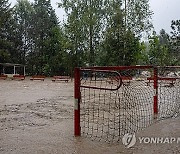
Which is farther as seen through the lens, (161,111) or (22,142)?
(161,111)

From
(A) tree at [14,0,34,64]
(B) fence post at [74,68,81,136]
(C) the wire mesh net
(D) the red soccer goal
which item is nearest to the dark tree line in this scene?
(A) tree at [14,0,34,64]

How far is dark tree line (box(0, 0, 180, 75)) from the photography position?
34.2m

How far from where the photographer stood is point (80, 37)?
35719 mm

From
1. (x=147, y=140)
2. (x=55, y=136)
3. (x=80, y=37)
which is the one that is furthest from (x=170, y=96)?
(x=80, y=37)

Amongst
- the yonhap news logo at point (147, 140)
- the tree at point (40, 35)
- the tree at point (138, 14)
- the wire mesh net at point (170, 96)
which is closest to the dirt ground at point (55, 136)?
the yonhap news logo at point (147, 140)

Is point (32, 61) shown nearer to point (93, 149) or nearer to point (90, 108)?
point (90, 108)

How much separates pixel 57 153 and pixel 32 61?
3562 cm

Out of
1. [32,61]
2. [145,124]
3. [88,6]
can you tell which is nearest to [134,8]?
[88,6]

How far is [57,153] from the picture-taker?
5113 mm

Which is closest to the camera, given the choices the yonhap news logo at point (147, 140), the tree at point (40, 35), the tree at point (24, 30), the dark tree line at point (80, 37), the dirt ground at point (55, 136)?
the dirt ground at point (55, 136)

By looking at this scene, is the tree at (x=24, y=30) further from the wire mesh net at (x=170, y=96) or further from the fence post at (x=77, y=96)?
the fence post at (x=77, y=96)

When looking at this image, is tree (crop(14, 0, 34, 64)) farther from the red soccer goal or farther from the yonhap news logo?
the yonhap news logo

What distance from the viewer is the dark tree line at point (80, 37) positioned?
3419 cm

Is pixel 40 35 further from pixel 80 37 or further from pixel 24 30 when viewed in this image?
pixel 80 37
